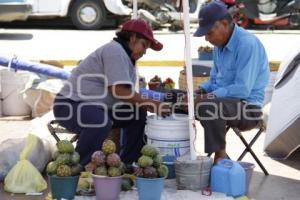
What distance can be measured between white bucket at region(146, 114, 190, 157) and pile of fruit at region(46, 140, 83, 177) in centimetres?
65

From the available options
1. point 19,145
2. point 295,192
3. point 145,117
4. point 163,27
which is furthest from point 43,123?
point 163,27

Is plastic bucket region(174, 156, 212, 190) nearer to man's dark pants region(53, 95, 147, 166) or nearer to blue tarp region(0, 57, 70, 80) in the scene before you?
man's dark pants region(53, 95, 147, 166)

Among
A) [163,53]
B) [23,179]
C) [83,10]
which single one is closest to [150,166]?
[23,179]

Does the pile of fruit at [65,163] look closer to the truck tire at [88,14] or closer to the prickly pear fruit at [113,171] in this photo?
the prickly pear fruit at [113,171]

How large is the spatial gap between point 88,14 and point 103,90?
35.0ft

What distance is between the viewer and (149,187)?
389 centimetres

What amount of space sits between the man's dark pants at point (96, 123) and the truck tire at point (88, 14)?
1025 cm

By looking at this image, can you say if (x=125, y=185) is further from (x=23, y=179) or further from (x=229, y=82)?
(x=229, y=82)

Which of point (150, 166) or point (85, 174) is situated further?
point (85, 174)

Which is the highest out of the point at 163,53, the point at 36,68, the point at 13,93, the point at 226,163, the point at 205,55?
the point at 163,53

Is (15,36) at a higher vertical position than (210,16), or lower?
higher

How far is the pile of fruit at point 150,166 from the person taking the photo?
3.88 metres

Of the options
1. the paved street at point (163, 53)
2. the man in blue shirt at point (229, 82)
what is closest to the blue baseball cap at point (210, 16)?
the man in blue shirt at point (229, 82)

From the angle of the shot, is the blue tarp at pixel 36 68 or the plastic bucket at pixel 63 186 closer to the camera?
the plastic bucket at pixel 63 186
